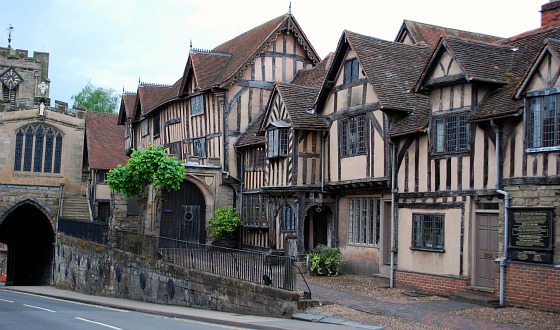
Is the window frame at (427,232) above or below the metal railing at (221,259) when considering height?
above

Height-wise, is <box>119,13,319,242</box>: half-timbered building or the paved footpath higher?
<box>119,13,319,242</box>: half-timbered building

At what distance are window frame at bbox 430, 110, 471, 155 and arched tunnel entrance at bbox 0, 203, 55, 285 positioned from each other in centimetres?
3192

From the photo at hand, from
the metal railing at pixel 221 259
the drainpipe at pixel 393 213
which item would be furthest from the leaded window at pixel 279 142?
the drainpipe at pixel 393 213

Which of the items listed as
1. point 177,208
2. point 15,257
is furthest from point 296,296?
point 15,257

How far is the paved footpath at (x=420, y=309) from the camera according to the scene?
14906 millimetres

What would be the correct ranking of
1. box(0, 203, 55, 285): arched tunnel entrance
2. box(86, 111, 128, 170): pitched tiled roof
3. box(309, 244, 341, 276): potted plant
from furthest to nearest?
box(86, 111, 128, 170): pitched tiled roof
box(0, 203, 55, 285): arched tunnel entrance
box(309, 244, 341, 276): potted plant

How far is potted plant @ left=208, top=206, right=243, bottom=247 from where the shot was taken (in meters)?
31.0

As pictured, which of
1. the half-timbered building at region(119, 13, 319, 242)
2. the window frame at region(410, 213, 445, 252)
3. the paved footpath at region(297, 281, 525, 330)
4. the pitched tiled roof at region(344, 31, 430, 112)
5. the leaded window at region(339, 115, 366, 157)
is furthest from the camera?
the half-timbered building at region(119, 13, 319, 242)

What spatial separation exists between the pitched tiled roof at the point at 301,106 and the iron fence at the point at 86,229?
1053cm

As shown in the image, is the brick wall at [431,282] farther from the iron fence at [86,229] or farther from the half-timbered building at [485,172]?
the iron fence at [86,229]

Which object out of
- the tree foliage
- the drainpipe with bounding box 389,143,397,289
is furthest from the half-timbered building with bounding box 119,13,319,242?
the drainpipe with bounding box 389,143,397,289

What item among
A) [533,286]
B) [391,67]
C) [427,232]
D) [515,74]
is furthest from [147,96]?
[533,286]

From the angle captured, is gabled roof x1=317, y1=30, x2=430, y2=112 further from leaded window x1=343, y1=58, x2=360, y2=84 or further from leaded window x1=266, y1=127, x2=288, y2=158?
leaded window x1=266, y1=127, x2=288, y2=158

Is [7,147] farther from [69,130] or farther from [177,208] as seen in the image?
[177,208]
